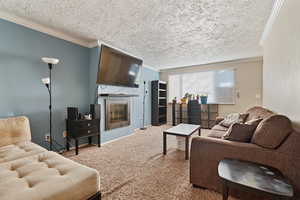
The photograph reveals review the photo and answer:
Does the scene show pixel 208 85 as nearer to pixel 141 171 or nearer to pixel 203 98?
pixel 203 98

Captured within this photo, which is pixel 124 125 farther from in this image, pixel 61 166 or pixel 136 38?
pixel 61 166

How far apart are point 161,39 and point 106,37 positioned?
120 cm

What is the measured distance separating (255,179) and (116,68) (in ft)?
10.4

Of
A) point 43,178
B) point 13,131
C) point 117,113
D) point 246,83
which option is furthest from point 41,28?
point 246,83

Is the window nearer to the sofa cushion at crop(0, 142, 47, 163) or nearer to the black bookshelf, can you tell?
the black bookshelf

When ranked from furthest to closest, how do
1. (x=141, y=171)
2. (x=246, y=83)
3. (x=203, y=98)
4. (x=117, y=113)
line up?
1. (x=203, y=98)
2. (x=246, y=83)
3. (x=117, y=113)
4. (x=141, y=171)

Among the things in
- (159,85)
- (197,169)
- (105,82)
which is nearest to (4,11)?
(105,82)

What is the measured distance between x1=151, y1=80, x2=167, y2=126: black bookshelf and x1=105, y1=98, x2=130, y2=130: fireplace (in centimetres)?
174

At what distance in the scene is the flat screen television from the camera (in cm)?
303

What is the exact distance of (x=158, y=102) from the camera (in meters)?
5.43

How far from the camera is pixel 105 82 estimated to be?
320 centimetres

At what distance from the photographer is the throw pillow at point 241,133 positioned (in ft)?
5.07

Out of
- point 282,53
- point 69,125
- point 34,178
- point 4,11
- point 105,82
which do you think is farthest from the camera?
point 105,82

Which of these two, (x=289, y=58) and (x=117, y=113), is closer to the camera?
(x=289, y=58)
